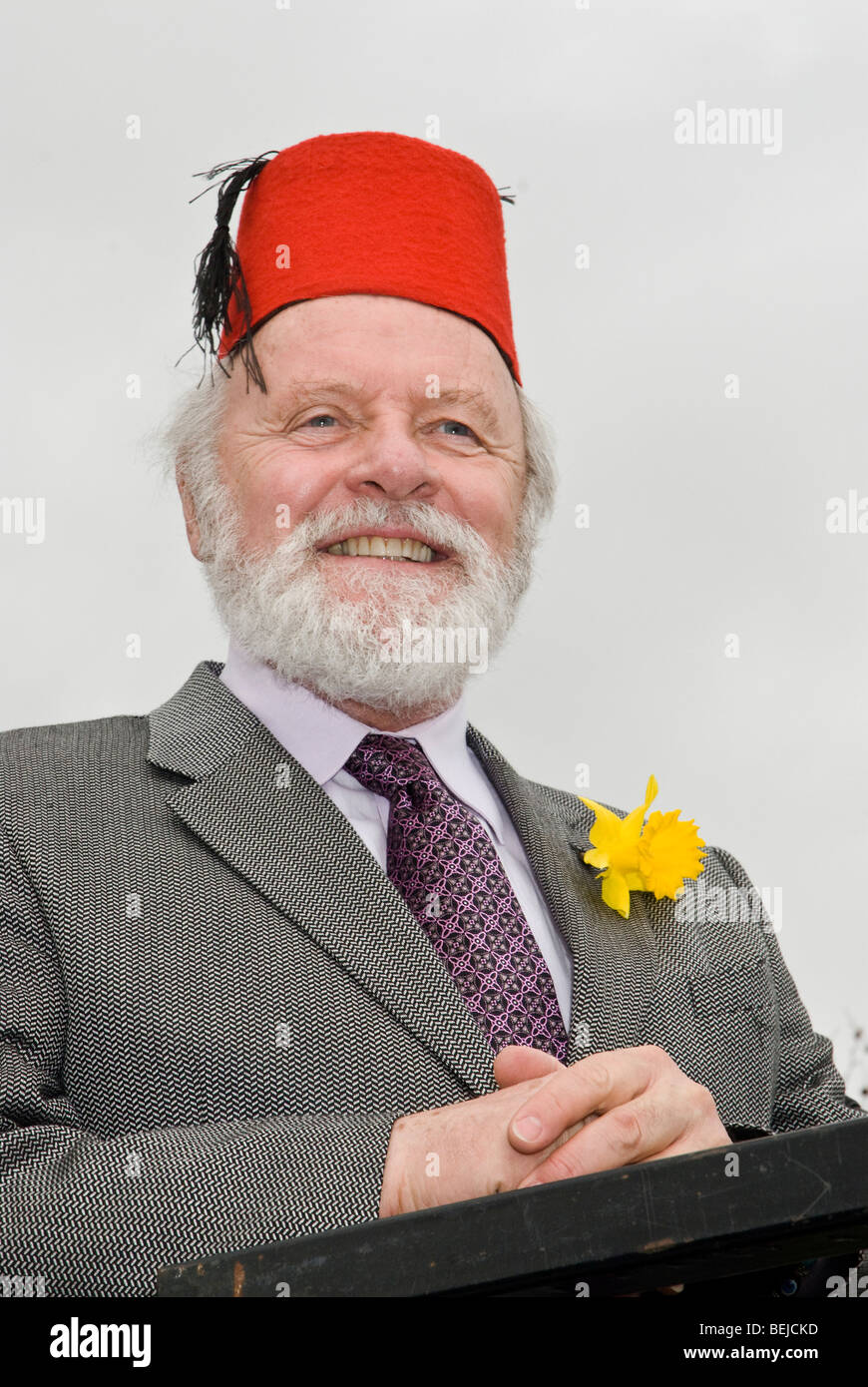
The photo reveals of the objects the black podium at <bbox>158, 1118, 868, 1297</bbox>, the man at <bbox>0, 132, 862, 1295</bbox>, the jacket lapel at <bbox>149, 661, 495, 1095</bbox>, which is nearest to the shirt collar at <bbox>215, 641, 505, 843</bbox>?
the man at <bbox>0, 132, 862, 1295</bbox>

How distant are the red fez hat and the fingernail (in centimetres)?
186

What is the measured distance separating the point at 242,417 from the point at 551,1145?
1.87 metres

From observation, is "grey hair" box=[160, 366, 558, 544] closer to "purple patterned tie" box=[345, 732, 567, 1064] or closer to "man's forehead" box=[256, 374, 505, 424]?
"man's forehead" box=[256, 374, 505, 424]

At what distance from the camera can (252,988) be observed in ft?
7.27

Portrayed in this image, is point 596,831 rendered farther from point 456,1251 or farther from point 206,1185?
point 456,1251

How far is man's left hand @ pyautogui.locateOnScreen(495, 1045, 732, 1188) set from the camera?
64.9 inches

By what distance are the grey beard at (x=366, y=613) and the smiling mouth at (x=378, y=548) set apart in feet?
0.09

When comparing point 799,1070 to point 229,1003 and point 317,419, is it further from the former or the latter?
point 317,419

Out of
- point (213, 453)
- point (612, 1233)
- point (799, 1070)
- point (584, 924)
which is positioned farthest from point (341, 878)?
point (612, 1233)

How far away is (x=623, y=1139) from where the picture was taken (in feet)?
5.45

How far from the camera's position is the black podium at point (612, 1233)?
3.28ft

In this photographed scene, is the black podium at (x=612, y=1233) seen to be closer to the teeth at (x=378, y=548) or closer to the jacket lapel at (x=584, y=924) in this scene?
the jacket lapel at (x=584, y=924)

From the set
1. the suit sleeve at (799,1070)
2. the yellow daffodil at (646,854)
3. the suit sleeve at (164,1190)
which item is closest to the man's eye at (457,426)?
the yellow daffodil at (646,854)

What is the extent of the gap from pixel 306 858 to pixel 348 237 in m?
1.42
